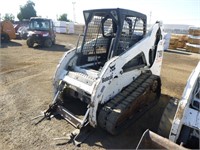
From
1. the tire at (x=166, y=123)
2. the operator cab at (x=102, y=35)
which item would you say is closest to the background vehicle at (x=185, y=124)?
the tire at (x=166, y=123)

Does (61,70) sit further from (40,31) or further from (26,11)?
(26,11)

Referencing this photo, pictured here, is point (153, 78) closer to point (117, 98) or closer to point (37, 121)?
point (117, 98)

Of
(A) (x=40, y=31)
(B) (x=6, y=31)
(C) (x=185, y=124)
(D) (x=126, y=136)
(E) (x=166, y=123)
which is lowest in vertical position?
(D) (x=126, y=136)

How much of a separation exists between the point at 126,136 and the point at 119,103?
2.18 feet

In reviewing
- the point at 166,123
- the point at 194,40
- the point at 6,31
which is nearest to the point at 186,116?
the point at 166,123

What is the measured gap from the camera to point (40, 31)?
16.5m

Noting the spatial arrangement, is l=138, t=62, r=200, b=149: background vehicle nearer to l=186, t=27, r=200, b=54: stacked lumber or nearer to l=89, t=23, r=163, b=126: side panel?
l=89, t=23, r=163, b=126: side panel

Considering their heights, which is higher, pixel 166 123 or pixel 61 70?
pixel 61 70

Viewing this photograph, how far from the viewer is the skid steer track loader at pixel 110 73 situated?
4.25 metres

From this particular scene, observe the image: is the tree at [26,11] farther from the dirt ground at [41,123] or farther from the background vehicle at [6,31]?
the dirt ground at [41,123]

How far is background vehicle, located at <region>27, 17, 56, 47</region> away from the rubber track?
12679 mm

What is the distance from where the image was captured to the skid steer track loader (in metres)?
4.25

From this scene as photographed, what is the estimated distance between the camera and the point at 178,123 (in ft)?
10.3

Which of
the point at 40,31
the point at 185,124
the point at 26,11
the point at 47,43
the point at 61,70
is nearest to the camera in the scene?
the point at 185,124
